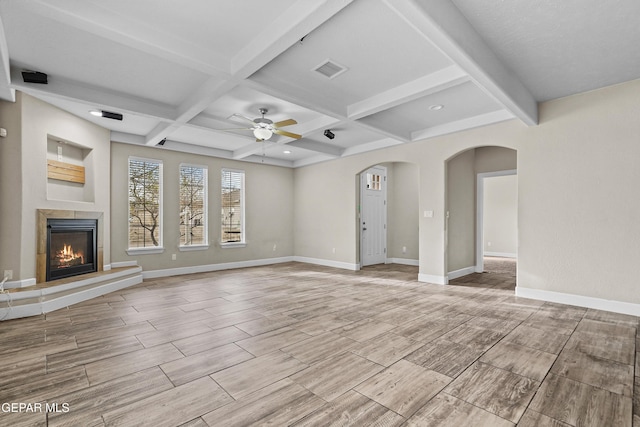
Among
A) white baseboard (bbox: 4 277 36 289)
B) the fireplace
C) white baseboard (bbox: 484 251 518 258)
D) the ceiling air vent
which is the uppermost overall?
the ceiling air vent

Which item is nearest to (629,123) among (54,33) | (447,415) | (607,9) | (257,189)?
(607,9)

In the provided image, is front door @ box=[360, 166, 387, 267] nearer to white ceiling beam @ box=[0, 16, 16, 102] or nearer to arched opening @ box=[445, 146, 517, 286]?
arched opening @ box=[445, 146, 517, 286]

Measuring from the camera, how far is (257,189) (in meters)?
8.14

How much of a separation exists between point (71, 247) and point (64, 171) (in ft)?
4.08

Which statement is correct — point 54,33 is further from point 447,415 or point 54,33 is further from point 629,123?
point 629,123

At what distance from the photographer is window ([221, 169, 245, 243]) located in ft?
24.8

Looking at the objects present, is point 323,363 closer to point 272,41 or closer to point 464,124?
point 272,41

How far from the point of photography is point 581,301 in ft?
13.3

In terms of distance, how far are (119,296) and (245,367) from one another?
3.44 m

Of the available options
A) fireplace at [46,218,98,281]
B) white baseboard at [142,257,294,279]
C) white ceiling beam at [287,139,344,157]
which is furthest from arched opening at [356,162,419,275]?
fireplace at [46,218,98,281]

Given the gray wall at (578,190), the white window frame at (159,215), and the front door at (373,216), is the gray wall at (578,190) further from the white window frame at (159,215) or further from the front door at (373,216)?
the white window frame at (159,215)

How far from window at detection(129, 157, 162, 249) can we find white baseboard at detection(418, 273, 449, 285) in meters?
5.46

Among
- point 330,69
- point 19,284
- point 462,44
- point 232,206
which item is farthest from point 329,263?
point 462,44

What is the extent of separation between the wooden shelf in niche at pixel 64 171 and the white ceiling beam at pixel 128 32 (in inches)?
124
